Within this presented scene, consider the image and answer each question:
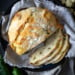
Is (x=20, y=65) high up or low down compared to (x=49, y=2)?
down

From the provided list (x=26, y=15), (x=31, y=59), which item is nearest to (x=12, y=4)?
(x=26, y=15)

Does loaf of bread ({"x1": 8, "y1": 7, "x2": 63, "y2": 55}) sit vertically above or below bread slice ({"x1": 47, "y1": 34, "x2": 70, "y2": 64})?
above

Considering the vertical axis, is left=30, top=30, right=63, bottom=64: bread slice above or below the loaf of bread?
below

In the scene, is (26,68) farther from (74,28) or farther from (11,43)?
(74,28)
